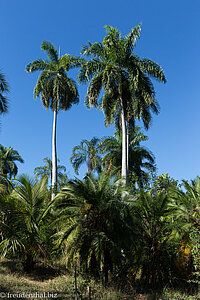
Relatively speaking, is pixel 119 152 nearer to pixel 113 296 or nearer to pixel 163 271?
pixel 163 271

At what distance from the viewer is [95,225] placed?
10578 mm

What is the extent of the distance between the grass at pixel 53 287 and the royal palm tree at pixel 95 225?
86 centimetres

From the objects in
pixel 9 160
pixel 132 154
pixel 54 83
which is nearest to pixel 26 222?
pixel 54 83

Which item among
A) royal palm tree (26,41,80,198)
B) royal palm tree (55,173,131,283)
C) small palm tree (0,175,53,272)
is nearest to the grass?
small palm tree (0,175,53,272)

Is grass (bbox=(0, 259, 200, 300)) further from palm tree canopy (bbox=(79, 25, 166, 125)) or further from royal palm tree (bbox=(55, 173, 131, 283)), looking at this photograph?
palm tree canopy (bbox=(79, 25, 166, 125))

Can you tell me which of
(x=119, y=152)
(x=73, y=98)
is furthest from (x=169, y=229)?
(x=119, y=152)

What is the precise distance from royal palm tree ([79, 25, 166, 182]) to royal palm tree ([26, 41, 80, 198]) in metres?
3.73

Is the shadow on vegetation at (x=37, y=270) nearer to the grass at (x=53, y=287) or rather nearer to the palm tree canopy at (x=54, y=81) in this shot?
the grass at (x=53, y=287)

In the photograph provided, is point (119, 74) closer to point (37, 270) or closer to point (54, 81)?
point (54, 81)

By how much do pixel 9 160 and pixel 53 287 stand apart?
32.2 meters

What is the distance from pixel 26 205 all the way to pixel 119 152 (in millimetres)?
18336

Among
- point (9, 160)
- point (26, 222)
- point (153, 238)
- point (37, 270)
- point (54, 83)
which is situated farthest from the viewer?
point (9, 160)

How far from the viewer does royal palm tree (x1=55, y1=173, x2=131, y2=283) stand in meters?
10.1

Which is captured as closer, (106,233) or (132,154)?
(106,233)
